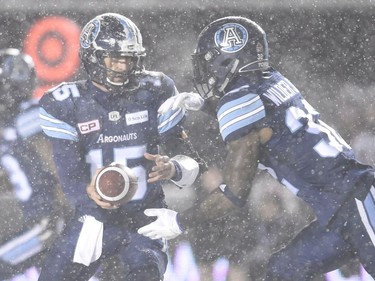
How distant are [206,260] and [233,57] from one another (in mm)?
1911

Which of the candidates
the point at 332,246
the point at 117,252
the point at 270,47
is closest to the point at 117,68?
the point at 117,252

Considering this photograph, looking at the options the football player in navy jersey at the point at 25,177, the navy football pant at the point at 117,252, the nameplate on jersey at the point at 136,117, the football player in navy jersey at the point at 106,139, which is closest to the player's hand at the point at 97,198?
the football player in navy jersey at the point at 106,139

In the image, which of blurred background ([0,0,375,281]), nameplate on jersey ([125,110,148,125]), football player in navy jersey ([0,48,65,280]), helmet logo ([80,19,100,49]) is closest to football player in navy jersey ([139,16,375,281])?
nameplate on jersey ([125,110,148,125])

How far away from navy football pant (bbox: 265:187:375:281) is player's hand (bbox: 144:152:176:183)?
56cm

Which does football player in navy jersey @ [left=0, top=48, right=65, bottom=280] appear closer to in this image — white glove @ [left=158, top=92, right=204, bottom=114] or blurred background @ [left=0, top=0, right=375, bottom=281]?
blurred background @ [left=0, top=0, right=375, bottom=281]

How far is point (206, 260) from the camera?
16.1 ft

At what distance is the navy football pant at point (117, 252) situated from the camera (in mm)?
3355

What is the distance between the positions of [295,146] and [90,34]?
109 cm

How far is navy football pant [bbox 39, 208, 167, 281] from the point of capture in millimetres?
3355

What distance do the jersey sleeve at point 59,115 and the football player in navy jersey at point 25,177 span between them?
2.77 feet

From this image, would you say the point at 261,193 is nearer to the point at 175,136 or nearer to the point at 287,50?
the point at 287,50

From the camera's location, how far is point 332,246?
10.4 feet

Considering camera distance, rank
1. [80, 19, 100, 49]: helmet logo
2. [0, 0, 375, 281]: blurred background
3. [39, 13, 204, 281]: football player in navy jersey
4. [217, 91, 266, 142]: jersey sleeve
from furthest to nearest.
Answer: [0, 0, 375, 281]: blurred background, [80, 19, 100, 49]: helmet logo, [39, 13, 204, 281]: football player in navy jersey, [217, 91, 266, 142]: jersey sleeve

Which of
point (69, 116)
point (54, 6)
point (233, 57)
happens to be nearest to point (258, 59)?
point (233, 57)
